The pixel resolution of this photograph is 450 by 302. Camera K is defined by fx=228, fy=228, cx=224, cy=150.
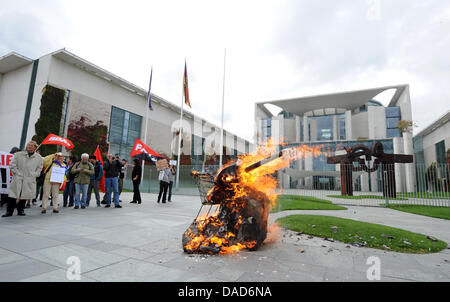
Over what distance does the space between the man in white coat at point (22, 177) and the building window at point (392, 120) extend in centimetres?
5146

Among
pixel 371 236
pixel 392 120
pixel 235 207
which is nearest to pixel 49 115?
pixel 235 207

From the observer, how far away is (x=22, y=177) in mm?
6789

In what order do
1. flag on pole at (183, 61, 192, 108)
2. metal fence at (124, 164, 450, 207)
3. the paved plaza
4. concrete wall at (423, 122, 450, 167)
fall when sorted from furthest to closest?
concrete wall at (423, 122, 450, 167)
flag on pole at (183, 61, 192, 108)
metal fence at (124, 164, 450, 207)
the paved plaza

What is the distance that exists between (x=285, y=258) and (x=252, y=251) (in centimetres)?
60

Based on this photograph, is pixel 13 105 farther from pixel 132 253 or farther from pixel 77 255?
pixel 132 253

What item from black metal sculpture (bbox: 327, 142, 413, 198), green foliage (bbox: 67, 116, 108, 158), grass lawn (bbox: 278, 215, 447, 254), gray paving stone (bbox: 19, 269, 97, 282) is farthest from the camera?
green foliage (bbox: 67, 116, 108, 158)

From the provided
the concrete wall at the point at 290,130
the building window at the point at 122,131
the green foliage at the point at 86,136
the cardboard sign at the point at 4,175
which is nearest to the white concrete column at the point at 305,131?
the concrete wall at the point at 290,130

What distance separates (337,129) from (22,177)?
49.9m

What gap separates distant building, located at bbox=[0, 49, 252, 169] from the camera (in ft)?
75.3

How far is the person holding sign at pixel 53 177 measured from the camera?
24.9 ft

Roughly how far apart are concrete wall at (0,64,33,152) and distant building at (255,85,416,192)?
105 feet

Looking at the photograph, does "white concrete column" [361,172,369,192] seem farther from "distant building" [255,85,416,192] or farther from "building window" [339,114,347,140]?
"building window" [339,114,347,140]

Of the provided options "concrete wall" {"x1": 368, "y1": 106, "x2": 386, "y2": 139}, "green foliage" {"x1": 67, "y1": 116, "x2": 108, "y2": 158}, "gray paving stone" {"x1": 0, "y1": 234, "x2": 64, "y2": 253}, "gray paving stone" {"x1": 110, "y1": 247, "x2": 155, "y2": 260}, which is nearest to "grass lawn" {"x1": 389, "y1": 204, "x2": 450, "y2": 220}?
"gray paving stone" {"x1": 110, "y1": 247, "x2": 155, "y2": 260}

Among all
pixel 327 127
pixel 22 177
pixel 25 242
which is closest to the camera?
pixel 25 242
